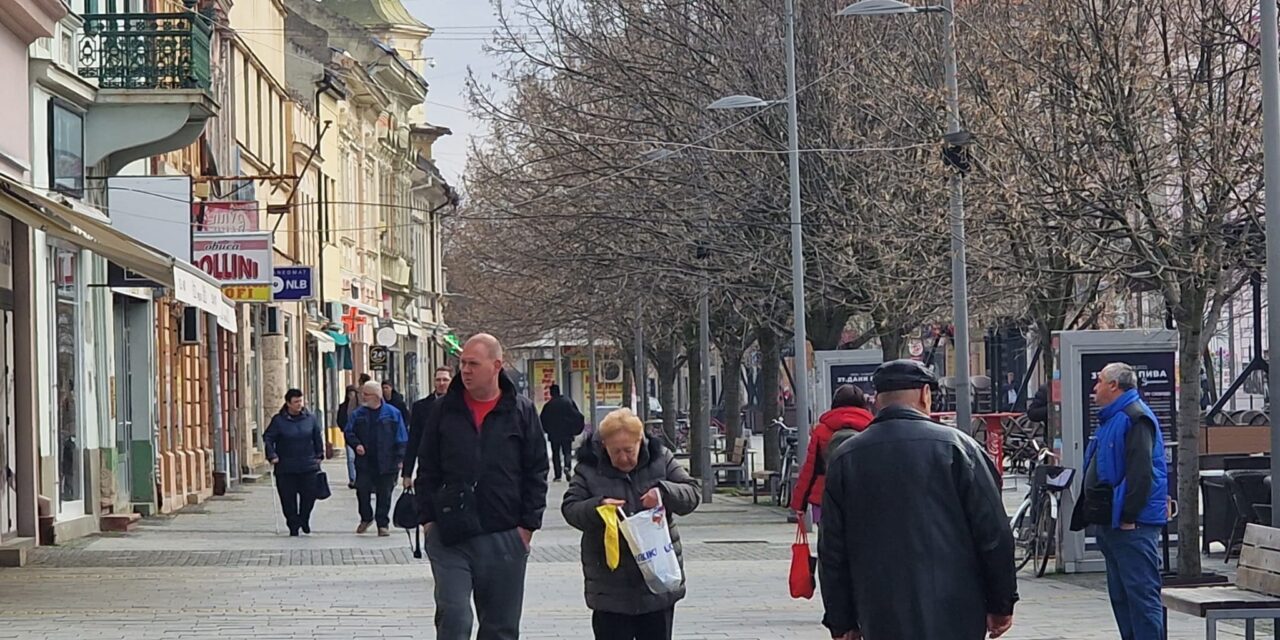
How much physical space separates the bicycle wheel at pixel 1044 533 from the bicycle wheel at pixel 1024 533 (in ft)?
0.33

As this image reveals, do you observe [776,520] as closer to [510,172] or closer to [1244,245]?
[510,172]

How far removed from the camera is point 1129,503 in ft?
39.8

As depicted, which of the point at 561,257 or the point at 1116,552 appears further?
the point at 561,257

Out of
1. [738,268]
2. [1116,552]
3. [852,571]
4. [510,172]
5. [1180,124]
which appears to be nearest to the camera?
[852,571]

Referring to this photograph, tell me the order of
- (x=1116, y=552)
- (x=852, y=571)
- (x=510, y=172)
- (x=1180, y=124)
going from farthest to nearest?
(x=510, y=172) < (x=1180, y=124) < (x=1116, y=552) < (x=852, y=571)

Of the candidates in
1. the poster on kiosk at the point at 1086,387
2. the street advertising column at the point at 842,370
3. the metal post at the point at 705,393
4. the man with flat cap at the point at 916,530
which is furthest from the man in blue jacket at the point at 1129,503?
the metal post at the point at 705,393

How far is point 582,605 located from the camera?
16594 millimetres

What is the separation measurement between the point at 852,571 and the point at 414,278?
240 feet

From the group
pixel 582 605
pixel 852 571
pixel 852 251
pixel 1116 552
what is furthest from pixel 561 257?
pixel 852 571

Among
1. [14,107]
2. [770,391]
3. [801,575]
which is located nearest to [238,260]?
[770,391]

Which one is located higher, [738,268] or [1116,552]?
[738,268]

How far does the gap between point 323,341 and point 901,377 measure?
46.8m

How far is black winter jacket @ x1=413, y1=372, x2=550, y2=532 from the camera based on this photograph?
Result: 1030 centimetres

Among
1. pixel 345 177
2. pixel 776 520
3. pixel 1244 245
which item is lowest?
pixel 776 520
